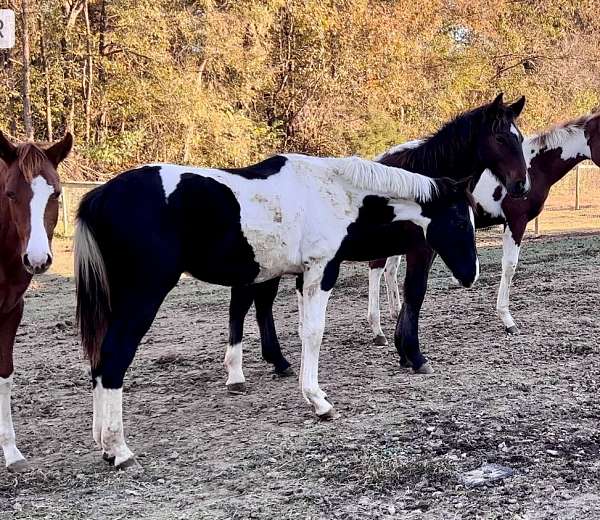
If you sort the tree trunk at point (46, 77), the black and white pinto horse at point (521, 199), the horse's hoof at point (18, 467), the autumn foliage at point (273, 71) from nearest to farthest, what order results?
the horse's hoof at point (18, 467) < the black and white pinto horse at point (521, 199) < the tree trunk at point (46, 77) < the autumn foliage at point (273, 71)

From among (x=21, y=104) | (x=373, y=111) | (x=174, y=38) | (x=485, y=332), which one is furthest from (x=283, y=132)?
(x=485, y=332)

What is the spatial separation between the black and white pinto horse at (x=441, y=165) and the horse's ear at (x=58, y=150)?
1.73 meters

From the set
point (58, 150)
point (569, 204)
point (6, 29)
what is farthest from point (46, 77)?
point (569, 204)

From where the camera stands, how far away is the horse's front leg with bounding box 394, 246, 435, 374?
15.9 ft

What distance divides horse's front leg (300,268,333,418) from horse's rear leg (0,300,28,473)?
1.65 meters

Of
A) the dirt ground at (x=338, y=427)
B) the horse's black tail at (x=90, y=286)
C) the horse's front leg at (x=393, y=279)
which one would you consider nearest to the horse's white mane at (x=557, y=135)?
the dirt ground at (x=338, y=427)

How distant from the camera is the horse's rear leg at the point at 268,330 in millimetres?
4914

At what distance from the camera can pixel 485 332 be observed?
6051 mm

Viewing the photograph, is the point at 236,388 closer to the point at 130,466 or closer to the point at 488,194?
the point at 130,466

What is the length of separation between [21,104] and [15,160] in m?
11.7

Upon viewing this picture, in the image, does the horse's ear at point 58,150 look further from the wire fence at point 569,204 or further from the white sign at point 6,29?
the wire fence at point 569,204

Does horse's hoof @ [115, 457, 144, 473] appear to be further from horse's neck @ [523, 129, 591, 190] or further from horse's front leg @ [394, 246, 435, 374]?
horse's neck @ [523, 129, 591, 190]

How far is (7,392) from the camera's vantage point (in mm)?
3717

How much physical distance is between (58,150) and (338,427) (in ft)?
7.24
